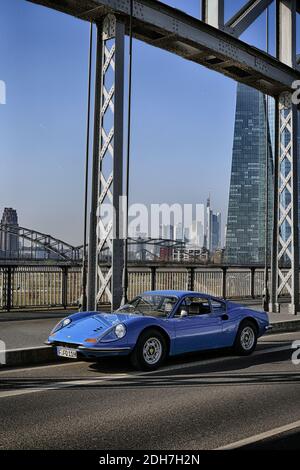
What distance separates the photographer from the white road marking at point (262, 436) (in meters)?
5.11

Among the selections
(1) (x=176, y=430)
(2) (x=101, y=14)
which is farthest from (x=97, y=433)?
(2) (x=101, y=14)

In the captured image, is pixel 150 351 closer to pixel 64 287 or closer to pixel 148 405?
pixel 148 405

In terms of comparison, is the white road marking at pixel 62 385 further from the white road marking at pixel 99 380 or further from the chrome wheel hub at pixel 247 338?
the chrome wheel hub at pixel 247 338

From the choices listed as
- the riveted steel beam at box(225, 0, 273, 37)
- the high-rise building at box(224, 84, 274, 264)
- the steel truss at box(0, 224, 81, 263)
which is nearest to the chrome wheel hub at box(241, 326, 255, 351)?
the riveted steel beam at box(225, 0, 273, 37)

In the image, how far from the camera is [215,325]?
1015 cm

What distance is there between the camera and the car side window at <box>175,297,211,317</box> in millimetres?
9827

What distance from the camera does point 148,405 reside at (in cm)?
670

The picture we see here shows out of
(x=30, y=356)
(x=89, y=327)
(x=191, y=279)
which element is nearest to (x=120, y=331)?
(x=89, y=327)

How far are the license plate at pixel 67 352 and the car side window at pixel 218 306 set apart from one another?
9.42ft

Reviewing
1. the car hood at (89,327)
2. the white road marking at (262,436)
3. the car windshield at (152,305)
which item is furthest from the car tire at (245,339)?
the white road marking at (262,436)

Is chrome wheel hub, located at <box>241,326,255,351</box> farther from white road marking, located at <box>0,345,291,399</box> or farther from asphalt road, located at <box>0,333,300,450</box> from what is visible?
asphalt road, located at <box>0,333,300,450</box>

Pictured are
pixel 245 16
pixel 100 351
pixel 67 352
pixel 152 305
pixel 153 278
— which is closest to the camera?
pixel 100 351

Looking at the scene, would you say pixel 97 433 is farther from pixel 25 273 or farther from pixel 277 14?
pixel 277 14

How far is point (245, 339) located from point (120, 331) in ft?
10.6
